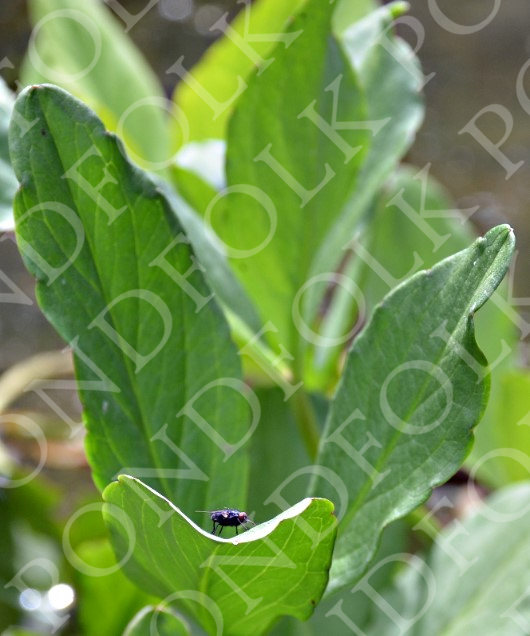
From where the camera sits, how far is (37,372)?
0.73 m

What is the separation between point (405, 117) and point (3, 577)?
38cm

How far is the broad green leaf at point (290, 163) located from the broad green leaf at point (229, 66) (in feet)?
0.41

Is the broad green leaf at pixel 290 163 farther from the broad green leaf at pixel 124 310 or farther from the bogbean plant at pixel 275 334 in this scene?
the broad green leaf at pixel 124 310

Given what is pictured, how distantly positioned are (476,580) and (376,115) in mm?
245

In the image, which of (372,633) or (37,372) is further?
(37,372)

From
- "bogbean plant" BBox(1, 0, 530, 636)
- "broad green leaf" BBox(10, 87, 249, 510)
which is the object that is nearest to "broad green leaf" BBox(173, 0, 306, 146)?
"bogbean plant" BBox(1, 0, 530, 636)

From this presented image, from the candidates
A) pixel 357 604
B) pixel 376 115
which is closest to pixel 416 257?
pixel 376 115

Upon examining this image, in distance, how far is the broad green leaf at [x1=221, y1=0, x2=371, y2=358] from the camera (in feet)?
1.19

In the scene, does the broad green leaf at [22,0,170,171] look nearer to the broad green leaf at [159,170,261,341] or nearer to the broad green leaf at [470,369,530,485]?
the broad green leaf at [159,170,261,341]

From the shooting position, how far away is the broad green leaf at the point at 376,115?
41 centimetres

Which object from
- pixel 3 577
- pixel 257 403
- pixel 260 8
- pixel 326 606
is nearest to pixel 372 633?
pixel 326 606

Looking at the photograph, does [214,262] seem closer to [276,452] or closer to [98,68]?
[276,452]

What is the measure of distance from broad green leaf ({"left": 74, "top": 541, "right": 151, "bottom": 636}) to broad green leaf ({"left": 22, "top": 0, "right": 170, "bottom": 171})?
254 mm

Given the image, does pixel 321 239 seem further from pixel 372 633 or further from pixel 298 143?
pixel 372 633
